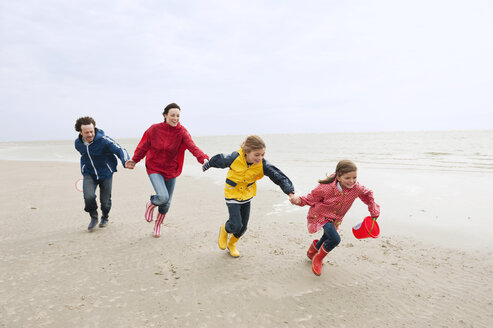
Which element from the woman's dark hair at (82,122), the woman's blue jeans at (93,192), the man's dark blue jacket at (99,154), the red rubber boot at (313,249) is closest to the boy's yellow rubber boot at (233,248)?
the red rubber boot at (313,249)

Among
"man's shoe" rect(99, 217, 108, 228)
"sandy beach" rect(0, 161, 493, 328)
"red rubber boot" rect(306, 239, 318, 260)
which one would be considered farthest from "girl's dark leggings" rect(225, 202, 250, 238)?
"man's shoe" rect(99, 217, 108, 228)

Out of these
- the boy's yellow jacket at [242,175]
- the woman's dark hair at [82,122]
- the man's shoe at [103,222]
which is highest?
the woman's dark hair at [82,122]

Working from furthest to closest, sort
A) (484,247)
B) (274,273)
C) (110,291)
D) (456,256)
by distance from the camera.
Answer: (484,247) → (456,256) → (274,273) → (110,291)

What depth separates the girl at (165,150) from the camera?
477cm

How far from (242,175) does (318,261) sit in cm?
145

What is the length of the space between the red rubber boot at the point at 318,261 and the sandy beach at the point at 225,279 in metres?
0.08

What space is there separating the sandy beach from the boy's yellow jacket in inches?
37.2

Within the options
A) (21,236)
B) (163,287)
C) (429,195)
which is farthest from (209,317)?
(429,195)

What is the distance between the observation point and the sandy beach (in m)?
2.90

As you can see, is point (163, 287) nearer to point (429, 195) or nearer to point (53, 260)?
point (53, 260)

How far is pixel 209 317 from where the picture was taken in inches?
113

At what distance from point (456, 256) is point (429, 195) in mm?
4466

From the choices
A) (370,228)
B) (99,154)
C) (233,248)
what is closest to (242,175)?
(233,248)

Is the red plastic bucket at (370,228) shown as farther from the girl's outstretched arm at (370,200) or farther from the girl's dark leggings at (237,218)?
the girl's dark leggings at (237,218)
